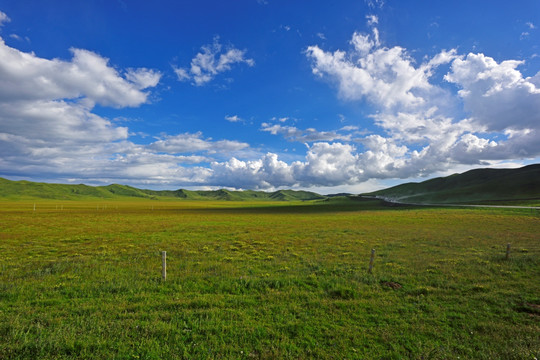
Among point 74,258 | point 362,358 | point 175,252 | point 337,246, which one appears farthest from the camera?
point 337,246

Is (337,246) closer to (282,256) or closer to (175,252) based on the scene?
(282,256)

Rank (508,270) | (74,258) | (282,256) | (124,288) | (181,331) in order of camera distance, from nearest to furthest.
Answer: (181,331)
(124,288)
(508,270)
(74,258)
(282,256)

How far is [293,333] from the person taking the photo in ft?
30.2

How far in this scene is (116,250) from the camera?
2528 cm

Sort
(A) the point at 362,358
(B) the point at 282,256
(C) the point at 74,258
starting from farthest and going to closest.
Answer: (B) the point at 282,256
(C) the point at 74,258
(A) the point at 362,358

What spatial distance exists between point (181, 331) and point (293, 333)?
4201mm

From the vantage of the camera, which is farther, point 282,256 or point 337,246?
point 337,246

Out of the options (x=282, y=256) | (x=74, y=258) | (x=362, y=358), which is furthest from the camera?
(x=282, y=256)

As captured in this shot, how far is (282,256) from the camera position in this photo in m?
23.0

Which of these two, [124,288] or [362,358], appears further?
[124,288]

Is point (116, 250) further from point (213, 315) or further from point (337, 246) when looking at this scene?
point (337, 246)

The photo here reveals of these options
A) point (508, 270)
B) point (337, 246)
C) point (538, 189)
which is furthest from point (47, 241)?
point (538, 189)

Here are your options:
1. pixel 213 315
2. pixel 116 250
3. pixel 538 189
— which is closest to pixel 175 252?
pixel 116 250

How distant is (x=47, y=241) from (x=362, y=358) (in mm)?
38613
